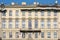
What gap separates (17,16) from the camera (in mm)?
54969

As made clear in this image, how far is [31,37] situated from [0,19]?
7957 millimetres

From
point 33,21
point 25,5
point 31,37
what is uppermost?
point 25,5

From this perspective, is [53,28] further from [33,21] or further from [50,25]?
[33,21]

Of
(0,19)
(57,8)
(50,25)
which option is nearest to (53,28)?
(50,25)

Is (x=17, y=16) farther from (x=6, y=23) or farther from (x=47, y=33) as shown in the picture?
(x=47, y=33)

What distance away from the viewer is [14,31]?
178 feet

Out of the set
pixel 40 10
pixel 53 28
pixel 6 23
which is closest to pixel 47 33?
pixel 53 28

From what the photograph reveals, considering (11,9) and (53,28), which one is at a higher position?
(11,9)

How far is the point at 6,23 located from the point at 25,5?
5764 millimetres

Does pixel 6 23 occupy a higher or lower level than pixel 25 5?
lower

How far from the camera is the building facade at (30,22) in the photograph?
53.8m

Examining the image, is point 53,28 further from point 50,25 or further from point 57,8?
point 57,8

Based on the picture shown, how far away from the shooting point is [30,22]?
54.6 m

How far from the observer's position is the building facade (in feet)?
177
